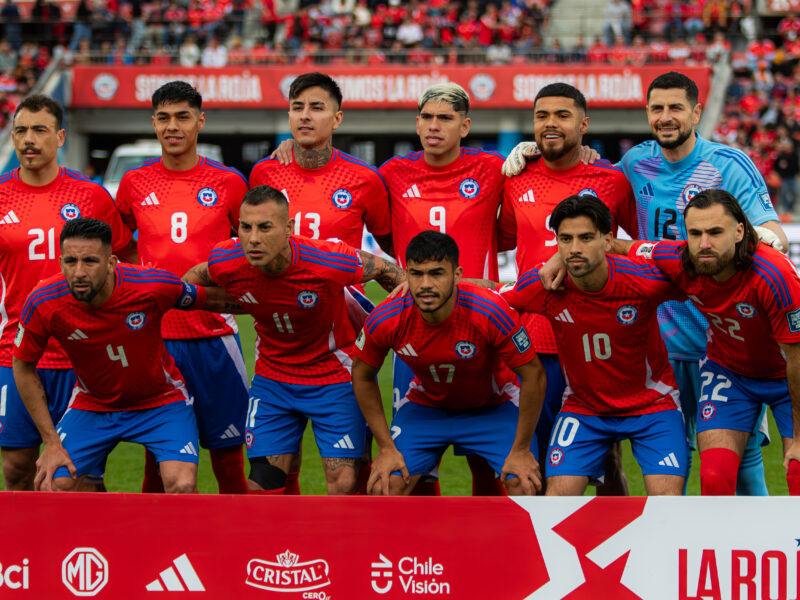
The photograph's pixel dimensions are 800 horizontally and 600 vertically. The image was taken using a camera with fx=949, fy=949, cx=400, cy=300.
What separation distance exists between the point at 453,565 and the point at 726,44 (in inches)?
916

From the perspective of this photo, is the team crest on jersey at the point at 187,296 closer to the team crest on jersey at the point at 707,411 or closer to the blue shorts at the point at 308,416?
the blue shorts at the point at 308,416

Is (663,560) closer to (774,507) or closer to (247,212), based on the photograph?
(774,507)

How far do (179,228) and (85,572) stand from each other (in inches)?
83.1

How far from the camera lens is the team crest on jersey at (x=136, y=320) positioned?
493cm

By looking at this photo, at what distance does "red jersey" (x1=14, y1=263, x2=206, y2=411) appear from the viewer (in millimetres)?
4848

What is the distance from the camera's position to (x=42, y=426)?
15.9ft

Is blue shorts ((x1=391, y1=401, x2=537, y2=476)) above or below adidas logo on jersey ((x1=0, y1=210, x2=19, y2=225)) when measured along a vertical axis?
below

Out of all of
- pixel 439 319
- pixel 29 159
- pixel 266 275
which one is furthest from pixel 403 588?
pixel 29 159

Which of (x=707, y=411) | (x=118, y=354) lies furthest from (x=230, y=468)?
(x=707, y=411)

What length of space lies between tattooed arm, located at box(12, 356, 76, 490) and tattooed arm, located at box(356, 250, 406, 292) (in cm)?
178

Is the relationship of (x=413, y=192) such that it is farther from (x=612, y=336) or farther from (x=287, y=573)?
(x=287, y=573)

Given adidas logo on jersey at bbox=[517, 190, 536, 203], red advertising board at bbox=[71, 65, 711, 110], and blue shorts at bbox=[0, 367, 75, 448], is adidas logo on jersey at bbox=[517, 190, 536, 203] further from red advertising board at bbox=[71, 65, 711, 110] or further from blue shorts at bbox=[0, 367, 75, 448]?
red advertising board at bbox=[71, 65, 711, 110]

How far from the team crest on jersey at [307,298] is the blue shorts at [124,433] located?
Result: 0.89 metres

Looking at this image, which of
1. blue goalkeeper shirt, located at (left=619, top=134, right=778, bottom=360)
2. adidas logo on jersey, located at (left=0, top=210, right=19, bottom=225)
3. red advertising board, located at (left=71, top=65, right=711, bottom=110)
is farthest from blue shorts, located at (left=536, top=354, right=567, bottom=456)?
red advertising board, located at (left=71, top=65, right=711, bottom=110)
